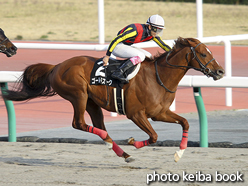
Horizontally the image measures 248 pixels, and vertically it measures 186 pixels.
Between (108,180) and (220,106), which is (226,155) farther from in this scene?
(220,106)

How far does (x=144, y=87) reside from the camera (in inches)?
212

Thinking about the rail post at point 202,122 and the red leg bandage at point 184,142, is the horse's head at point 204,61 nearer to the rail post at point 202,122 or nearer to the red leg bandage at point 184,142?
the red leg bandage at point 184,142

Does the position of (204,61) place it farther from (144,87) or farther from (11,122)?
(11,122)

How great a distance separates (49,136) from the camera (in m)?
7.15

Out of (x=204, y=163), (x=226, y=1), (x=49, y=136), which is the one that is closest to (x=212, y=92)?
(x=49, y=136)

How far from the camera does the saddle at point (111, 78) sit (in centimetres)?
542

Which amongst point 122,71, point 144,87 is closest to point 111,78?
point 122,71

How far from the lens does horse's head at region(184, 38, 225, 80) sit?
5082 mm

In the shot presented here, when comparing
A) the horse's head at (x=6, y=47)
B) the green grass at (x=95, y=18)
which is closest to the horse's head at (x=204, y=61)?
the horse's head at (x=6, y=47)

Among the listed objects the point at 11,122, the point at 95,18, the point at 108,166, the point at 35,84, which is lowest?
the point at 108,166

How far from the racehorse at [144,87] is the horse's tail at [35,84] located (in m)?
0.17

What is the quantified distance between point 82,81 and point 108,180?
4.03 ft

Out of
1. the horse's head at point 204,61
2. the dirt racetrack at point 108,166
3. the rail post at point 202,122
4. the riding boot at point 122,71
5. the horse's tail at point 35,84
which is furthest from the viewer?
the rail post at point 202,122

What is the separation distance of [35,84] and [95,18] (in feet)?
76.3
